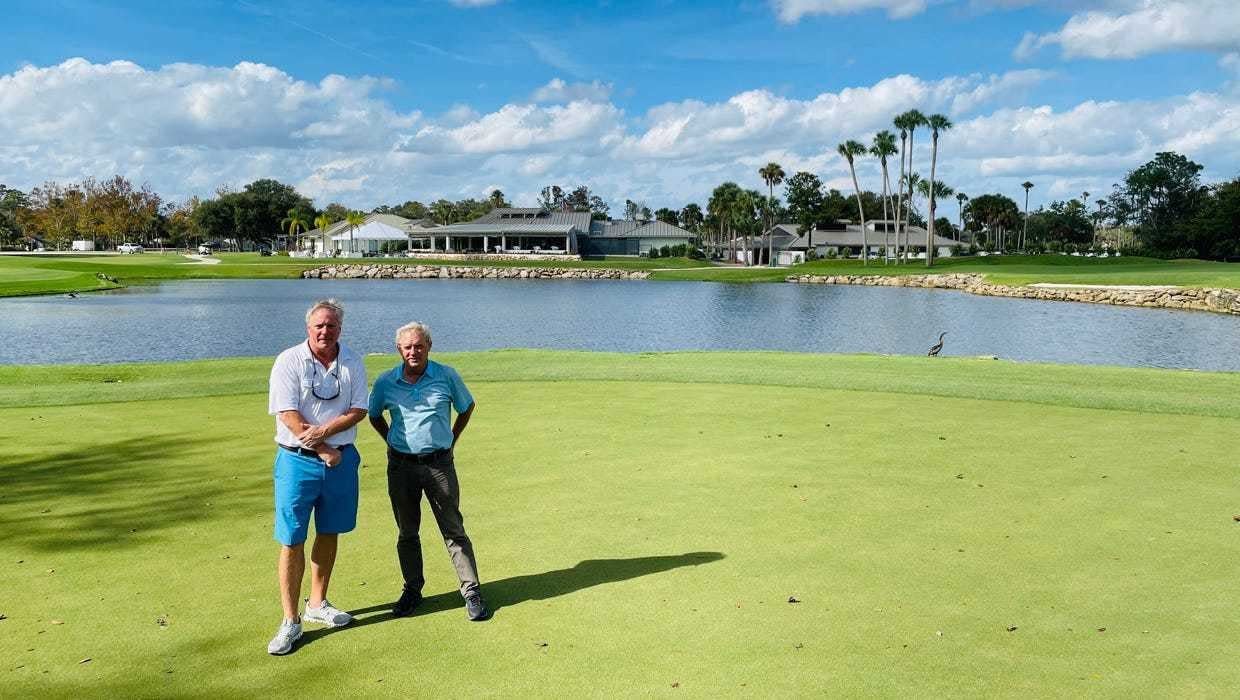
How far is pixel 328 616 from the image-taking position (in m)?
6.41

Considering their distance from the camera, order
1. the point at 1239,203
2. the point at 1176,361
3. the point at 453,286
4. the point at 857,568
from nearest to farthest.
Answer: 1. the point at 857,568
2. the point at 1176,361
3. the point at 453,286
4. the point at 1239,203

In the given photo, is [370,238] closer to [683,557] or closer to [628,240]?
[628,240]

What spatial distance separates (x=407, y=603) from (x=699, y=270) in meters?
108

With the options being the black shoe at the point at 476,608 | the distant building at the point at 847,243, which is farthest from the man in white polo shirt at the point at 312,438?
the distant building at the point at 847,243

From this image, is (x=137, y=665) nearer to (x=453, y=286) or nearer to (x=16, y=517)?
(x=16, y=517)

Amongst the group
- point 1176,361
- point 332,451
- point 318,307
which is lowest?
point 1176,361

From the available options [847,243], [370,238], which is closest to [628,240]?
[847,243]

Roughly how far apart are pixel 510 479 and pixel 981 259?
404 ft

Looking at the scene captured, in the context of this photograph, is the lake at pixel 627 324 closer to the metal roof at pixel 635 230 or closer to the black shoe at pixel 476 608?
the black shoe at pixel 476 608

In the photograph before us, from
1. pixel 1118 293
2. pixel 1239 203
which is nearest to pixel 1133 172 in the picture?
pixel 1239 203

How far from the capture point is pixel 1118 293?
69625 millimetres

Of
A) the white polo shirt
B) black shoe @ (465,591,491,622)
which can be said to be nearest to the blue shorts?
the white polo shirt

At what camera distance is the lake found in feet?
124

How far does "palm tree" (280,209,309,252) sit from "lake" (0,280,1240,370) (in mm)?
93811
